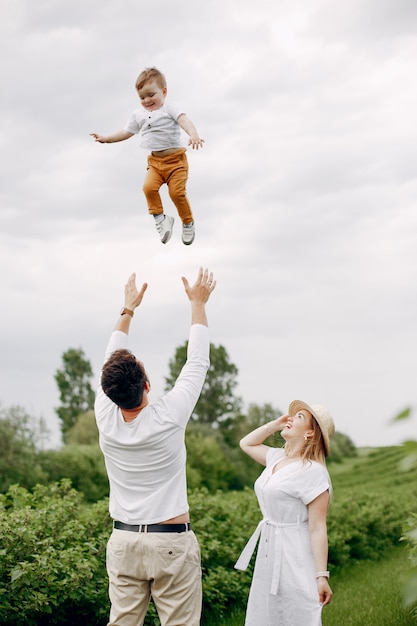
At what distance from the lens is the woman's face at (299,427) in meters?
Answer: 4.57

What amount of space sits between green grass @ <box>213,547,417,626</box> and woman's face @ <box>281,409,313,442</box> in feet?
6.87

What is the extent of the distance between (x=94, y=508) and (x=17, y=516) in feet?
5.71

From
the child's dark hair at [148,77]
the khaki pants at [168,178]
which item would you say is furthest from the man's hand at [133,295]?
the child's dark hair at [148,77]

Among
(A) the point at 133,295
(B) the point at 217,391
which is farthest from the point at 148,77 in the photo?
Result: (B) the point at 217,391

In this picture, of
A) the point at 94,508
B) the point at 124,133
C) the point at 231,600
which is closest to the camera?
the point at 124,133

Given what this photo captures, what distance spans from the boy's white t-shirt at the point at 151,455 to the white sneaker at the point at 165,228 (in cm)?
177

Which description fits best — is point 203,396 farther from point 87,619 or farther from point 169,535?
point 169,535

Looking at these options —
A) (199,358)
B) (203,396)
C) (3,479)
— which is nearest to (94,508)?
(199,358)

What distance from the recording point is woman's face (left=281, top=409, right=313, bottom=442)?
180 inches

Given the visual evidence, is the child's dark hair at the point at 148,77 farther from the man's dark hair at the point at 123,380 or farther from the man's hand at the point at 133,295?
the man's dark hair at the point at 123,380

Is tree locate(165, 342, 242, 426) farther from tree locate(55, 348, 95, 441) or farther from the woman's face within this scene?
the woman's face

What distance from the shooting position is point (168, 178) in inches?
219

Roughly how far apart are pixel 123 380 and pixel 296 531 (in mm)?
1394

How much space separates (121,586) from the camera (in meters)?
3.98
